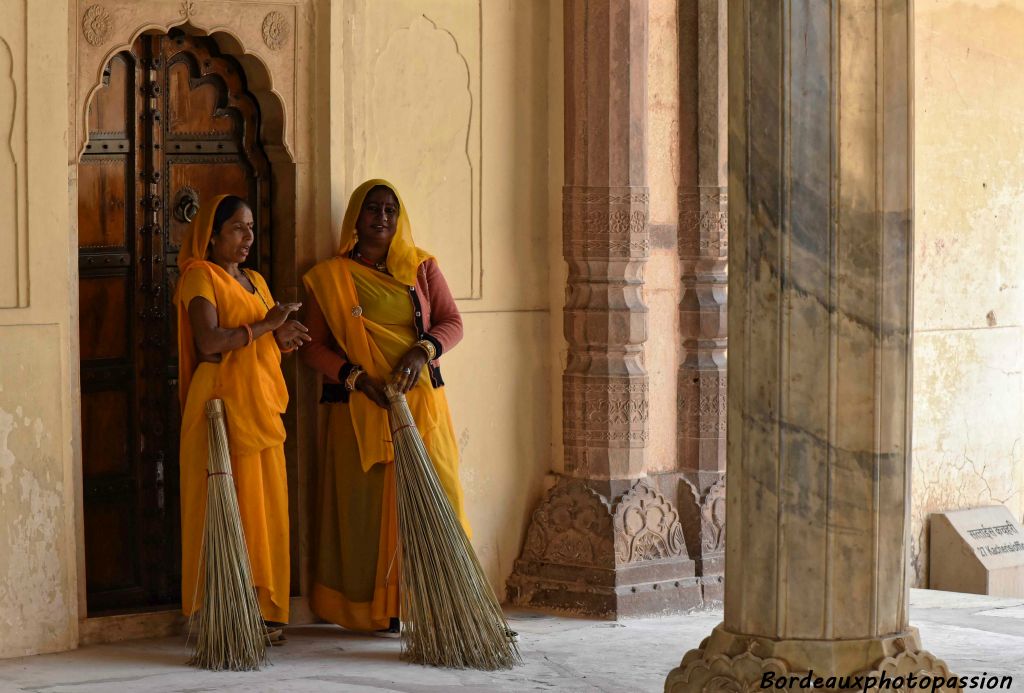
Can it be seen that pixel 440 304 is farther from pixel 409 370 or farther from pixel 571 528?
pixel 571 528

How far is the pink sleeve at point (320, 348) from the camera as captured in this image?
Result: 5863 millimetres

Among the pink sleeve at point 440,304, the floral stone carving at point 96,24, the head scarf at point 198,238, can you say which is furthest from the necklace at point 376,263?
the floral stone carving at point 96,24

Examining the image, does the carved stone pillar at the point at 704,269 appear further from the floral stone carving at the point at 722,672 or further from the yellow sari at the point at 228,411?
the floral stone carving at the point at 722,672

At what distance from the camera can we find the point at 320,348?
5910 millimetres

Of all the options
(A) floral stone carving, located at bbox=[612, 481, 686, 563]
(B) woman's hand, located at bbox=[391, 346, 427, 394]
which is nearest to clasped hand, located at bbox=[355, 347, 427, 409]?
(B) woman's hand, located at bbox=[391, 346, 427, 394]

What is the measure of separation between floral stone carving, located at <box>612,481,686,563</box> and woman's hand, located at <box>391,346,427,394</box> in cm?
120

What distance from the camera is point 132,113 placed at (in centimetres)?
590

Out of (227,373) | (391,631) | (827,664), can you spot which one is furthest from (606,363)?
(827,664)

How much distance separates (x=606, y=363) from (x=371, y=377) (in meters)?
1.18

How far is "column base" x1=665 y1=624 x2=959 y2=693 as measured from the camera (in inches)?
148

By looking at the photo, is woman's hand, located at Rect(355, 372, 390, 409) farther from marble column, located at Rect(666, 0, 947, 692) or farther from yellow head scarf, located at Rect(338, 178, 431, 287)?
marble column, located at Rect(666, 0, 947, 692)

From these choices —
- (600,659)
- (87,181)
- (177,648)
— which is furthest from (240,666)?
(87,181)

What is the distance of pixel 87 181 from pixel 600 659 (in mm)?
2567

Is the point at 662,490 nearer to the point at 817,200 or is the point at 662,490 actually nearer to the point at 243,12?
the point at 243,12
